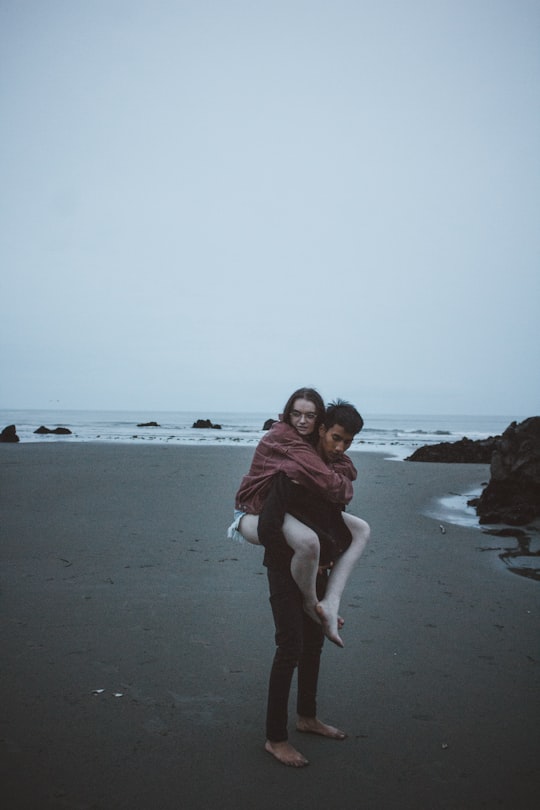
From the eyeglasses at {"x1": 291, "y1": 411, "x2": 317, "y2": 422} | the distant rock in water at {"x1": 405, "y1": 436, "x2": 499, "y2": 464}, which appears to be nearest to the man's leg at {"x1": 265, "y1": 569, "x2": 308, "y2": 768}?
the eyeglasses at {"x1": 291, "y1": 411, "x2": 317, "y2": 422}

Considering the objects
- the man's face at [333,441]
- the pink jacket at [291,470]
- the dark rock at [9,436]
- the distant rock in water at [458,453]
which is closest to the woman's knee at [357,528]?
the pink jacket at [291,470]

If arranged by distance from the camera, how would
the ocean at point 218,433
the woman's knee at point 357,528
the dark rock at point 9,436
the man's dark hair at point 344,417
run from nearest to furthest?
the man's dark hair at point 344,417 < the woman's knee at point 357,528 < the dark rock at point 9,436 < the ocean at point 218,433

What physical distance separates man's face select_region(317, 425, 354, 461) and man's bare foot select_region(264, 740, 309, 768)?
4.41 feet

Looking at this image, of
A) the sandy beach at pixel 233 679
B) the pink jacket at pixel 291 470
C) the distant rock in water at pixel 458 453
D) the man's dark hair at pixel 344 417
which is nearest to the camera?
the sandy beach at pixel 233 679

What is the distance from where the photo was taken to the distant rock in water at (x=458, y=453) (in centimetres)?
1744

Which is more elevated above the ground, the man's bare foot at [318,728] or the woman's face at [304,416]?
the woman's face at [304,416]

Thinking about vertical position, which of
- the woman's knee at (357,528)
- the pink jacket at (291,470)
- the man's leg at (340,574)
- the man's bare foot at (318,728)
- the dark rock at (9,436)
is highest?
the pink jacket at (291,470)

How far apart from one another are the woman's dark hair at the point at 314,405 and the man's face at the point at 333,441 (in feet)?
0.12

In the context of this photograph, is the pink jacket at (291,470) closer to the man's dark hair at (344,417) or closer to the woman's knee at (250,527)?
the woman's knee at (250,527)

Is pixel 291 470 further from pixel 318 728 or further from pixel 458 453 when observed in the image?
pixel 458 453

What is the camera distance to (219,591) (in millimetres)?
4684

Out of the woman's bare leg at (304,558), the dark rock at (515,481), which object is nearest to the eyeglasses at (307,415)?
the woman's bare leg at (304,558)

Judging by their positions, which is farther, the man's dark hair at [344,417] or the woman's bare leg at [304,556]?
the man's dark hair at [344,417]

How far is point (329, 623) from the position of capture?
2488 mm
